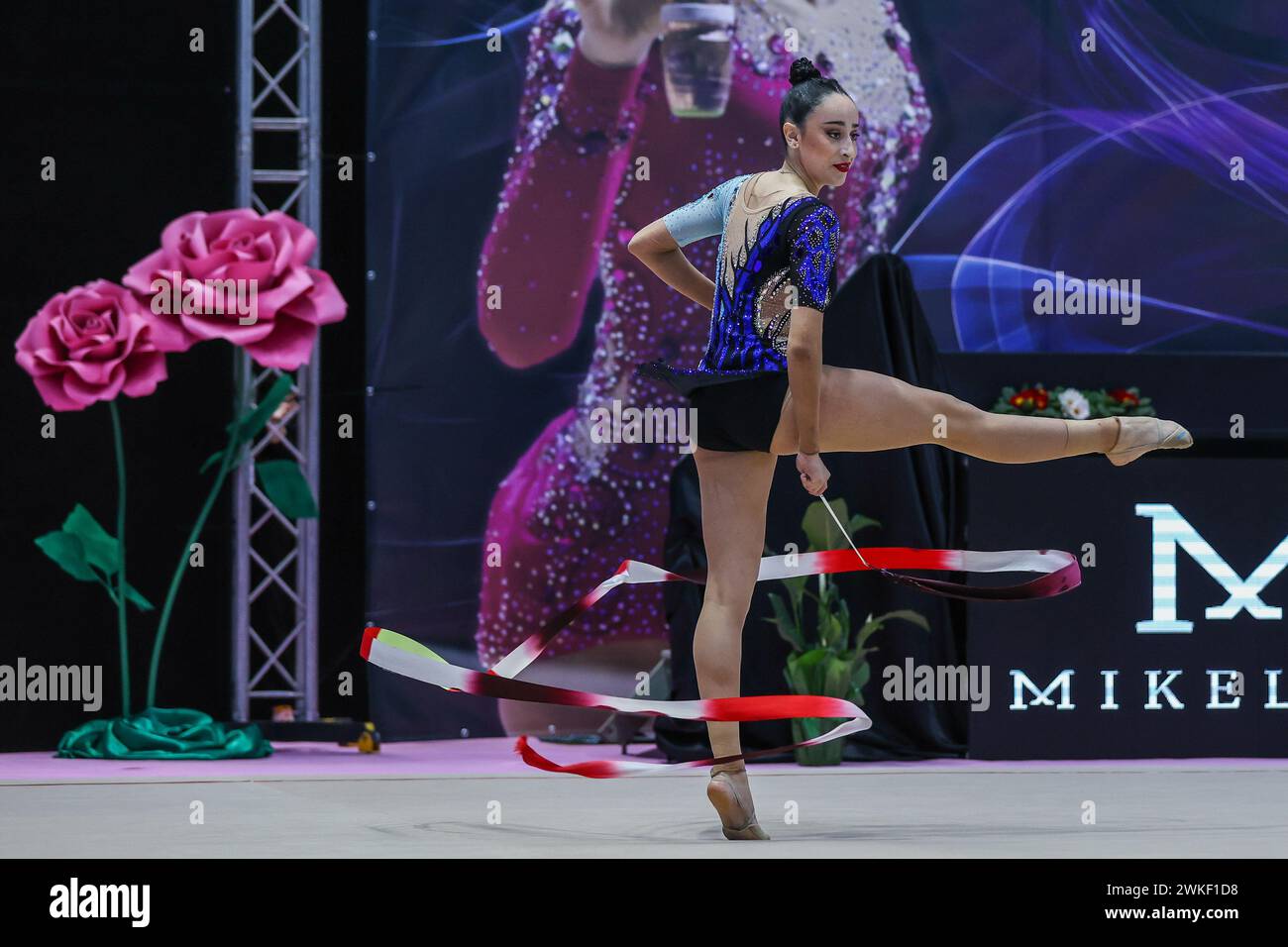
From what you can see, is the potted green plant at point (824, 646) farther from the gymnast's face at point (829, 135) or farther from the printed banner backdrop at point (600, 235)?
the gymnast's face at point (829, 135)

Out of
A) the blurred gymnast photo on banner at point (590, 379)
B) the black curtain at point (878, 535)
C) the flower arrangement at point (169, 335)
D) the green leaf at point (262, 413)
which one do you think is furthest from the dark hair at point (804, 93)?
the green leaf at point (262, 413)

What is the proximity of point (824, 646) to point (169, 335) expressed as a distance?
2799 mm

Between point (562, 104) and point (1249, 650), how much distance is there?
145 inches

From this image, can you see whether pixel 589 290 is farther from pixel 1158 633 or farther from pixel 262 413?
pixel 1158 633

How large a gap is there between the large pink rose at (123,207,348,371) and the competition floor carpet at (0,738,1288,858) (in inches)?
65.2

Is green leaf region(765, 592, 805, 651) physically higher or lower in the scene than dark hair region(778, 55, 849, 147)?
lower

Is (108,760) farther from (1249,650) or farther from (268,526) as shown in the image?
(1249,650)

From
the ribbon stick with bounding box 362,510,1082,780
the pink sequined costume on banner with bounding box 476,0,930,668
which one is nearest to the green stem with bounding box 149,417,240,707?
the pink sequined costume on banner with bounding box 476,0,930,668

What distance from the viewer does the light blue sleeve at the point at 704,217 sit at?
425cm

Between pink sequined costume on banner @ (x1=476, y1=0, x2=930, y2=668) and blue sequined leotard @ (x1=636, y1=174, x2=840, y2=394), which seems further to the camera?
pink sequined costume on banner @ (x1=476, y1=0, x2=930, y2=668)

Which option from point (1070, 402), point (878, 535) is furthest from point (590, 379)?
point (1070, 402)

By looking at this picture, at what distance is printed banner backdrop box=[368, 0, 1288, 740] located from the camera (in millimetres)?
7848

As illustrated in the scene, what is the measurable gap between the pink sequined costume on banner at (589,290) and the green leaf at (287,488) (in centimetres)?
98

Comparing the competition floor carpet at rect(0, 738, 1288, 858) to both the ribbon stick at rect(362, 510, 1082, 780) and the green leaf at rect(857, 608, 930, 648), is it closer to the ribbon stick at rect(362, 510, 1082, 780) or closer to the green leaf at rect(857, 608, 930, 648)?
the ribbon stick at rect(362, 510, 1082, 780)
